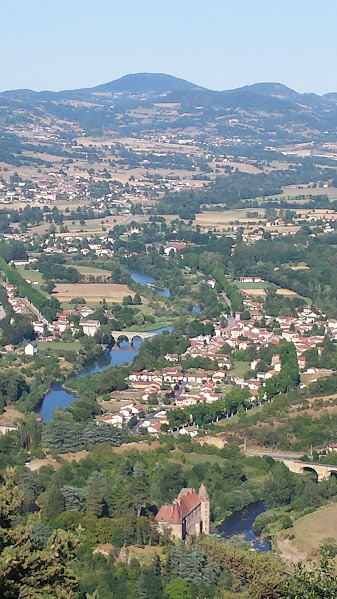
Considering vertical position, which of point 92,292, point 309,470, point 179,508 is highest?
point 179,508

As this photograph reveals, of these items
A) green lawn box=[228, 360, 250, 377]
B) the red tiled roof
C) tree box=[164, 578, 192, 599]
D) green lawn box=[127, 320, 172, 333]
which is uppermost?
tree box=[164, 578, 192, 599]

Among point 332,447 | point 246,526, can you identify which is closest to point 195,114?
point 332,447

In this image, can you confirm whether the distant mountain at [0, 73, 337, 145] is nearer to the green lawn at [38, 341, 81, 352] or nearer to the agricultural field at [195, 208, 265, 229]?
the agricultural field at [195, 208, 265, 229]

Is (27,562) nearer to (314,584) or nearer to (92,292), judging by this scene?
(314,584)

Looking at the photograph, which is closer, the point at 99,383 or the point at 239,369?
the point at 99,383

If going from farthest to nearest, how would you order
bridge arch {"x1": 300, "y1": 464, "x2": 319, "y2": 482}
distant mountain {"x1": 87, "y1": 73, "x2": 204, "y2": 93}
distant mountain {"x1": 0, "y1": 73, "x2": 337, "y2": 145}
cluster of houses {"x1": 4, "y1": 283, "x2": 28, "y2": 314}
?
1. distant mountain {"x1": 87, "y1": 73, "x2": 204, "y2": 93}
2. distant mountain {"x1": 0, "y1": 73, "x2": 337, "y2": 145}
3. cluster of houses {"x1": 4, "y1": 283, "x2": 28, "y2": 314}
4. bridge arch {"x1": 300, "y1": 464, "x2": 319, "y2": 482}

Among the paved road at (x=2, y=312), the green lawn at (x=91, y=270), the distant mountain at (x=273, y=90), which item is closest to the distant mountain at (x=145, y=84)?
the distant mountain at (x=273, y=90)

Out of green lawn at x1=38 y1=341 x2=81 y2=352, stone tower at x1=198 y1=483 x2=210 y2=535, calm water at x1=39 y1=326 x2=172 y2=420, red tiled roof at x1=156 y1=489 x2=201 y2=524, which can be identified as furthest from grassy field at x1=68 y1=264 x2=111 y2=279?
red tiled roof at x1=156 y1=489 x2=201 y2=524
